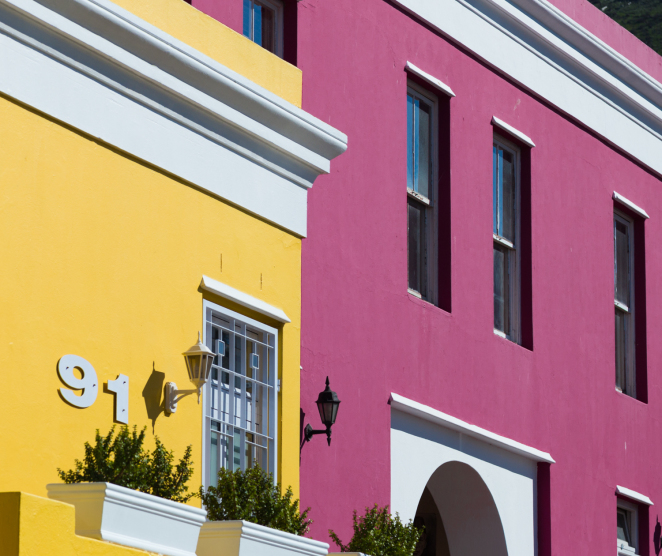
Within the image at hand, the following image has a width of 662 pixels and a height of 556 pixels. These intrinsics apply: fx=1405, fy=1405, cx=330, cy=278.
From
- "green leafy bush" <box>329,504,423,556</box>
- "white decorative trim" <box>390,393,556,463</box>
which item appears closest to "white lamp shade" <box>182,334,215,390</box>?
"green leafy bush" <box>329,504,423,556</box>

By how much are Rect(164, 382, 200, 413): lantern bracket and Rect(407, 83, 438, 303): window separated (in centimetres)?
427

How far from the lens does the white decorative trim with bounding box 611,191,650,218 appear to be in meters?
14.2

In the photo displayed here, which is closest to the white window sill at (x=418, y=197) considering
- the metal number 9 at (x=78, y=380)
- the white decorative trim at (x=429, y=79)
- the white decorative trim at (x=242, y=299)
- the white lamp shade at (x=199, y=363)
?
the white decorative trim at (x=429, y=79)

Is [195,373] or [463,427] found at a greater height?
[463,427]

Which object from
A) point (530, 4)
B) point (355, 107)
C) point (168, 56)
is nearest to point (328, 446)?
point (355, 107)

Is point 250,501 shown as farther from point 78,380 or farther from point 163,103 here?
point 163,103

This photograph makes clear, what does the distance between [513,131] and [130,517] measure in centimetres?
738

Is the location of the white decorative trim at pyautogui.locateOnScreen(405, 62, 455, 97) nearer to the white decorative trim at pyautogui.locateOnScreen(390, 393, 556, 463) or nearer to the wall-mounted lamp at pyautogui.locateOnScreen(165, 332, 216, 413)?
the white decorative trim at pyautogui.locateOnScreen(390, 393, 556, 463)

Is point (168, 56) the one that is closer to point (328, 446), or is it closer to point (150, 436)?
point (150, 436)

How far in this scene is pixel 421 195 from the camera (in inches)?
459

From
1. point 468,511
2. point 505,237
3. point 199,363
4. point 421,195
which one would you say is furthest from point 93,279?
point 505,237

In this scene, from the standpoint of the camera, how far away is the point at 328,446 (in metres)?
9.77

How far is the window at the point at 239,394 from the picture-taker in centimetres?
785

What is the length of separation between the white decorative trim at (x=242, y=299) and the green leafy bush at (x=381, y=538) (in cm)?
153
